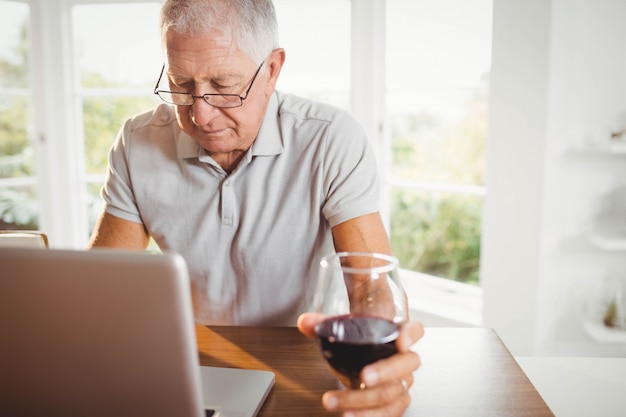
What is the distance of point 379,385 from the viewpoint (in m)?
0.71

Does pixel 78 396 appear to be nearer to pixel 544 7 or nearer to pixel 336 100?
pixel 544 7

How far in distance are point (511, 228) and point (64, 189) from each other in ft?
9.00

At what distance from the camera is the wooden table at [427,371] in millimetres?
840

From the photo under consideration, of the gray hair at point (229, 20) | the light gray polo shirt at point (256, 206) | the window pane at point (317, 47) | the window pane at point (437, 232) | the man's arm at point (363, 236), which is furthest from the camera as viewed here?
the window pane at point (437, 232)

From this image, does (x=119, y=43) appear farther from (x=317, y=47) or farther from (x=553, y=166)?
(x=553, y=166)

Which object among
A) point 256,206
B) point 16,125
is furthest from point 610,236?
point 16,125

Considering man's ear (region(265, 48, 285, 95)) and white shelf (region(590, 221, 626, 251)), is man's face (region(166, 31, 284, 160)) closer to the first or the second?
Result: man's ear (region(265, 48, 285, 95))

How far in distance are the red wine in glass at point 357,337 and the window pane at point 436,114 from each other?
7.37ft

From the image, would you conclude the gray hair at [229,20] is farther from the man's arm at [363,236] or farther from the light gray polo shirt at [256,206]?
the man's arm at [363,236]

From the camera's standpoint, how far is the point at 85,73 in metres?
3.48

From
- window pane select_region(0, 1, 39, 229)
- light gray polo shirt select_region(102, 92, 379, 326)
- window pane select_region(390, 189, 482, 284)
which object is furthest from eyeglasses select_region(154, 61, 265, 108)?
window pane select_region(0, 1, 39, 229)

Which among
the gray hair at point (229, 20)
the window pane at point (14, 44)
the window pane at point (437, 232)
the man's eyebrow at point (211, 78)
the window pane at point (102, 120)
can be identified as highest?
the window pane at point (14, 44)

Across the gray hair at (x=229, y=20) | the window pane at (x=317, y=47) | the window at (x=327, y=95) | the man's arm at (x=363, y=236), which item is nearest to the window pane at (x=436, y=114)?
the window at (x=327, y=95)

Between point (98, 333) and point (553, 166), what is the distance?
2184 millimetres
